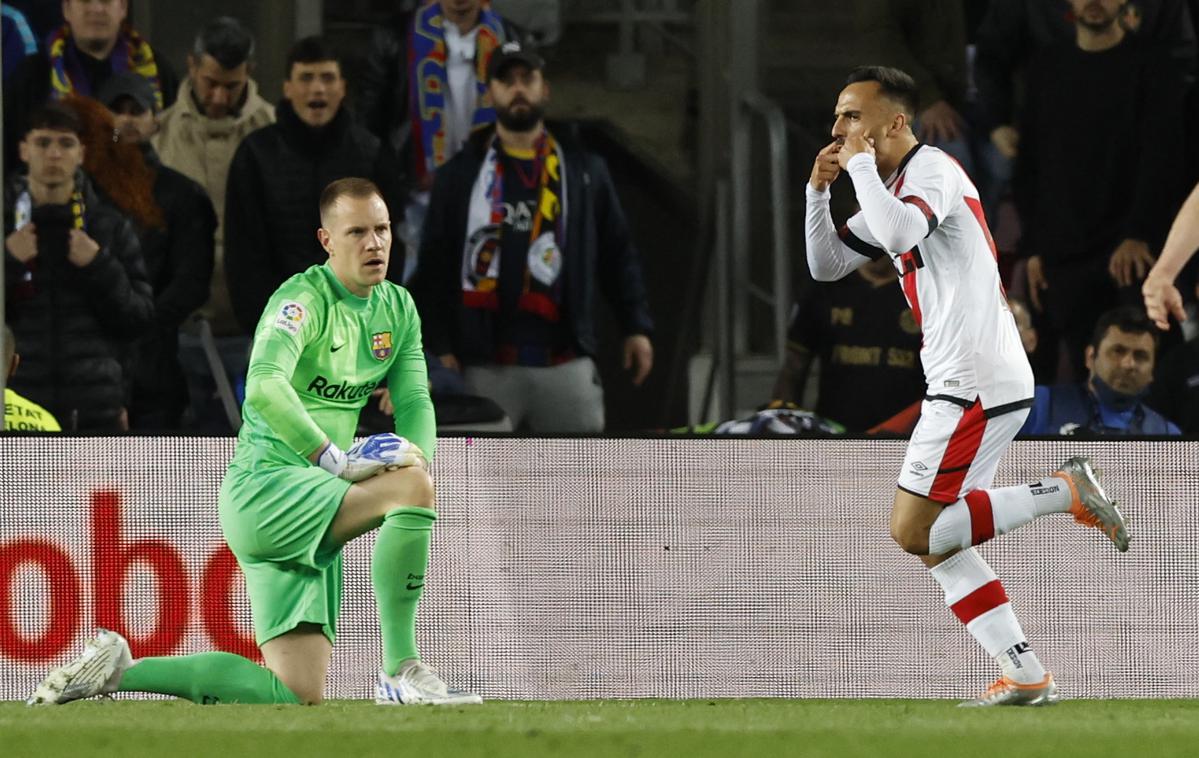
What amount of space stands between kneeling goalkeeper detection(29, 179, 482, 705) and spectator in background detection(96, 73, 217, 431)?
1.33 meters

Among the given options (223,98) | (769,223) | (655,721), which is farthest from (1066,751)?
(223,98)

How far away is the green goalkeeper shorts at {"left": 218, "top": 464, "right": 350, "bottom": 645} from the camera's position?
5.59 meters

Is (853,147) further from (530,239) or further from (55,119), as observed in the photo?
(55,119)

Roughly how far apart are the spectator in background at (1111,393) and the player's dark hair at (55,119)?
3544mm

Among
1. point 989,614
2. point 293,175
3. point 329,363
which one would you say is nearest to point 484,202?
point 293,175

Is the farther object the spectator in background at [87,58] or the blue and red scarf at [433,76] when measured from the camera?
the blue and red scarf at [433,76]

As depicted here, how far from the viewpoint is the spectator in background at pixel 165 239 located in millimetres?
6957

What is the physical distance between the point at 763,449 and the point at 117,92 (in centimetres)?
267

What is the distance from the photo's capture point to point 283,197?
7.05 metres

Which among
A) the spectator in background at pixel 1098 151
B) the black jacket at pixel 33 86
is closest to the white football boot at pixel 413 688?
the black jacket at pixel 33 86

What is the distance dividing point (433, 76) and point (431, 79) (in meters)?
0.01

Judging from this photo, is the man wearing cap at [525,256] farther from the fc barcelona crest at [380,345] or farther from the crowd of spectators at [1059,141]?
the fc barcelona crest at [380,345]

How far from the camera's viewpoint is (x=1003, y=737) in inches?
171

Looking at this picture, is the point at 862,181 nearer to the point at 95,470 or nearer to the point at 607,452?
the point at 607,452
